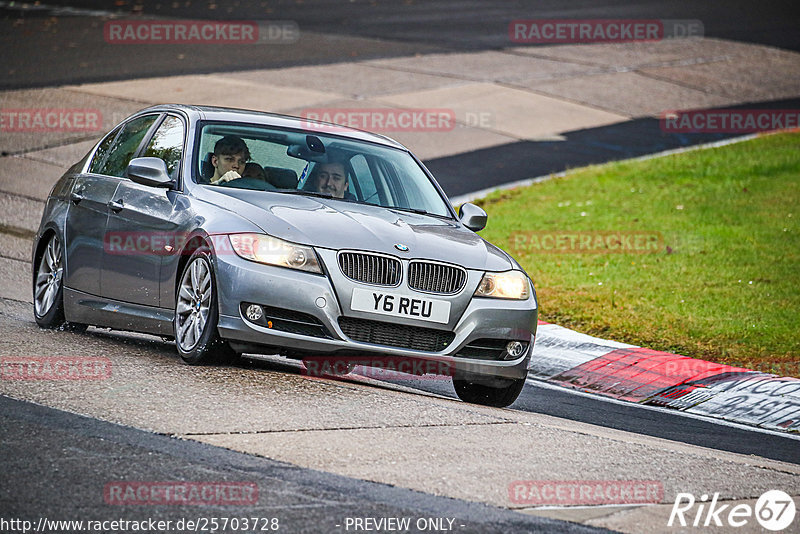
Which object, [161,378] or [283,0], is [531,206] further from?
[283,0]

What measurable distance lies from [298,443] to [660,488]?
165 cm

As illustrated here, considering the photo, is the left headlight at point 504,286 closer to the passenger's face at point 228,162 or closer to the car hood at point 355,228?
the car hood at point 355,228

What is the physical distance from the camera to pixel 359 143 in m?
8.75

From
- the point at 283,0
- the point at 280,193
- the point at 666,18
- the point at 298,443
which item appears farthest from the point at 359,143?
the point at 283,0

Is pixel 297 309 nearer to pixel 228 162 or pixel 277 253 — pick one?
pixel 277 253

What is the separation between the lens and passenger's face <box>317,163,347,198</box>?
8164 mm

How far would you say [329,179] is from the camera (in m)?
8.22

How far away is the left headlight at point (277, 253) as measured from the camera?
23.0 ft

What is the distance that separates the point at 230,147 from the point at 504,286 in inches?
81.5

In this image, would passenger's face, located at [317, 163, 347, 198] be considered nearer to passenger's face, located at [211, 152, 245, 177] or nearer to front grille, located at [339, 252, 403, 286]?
passenger's face, located at [211, 152, 245, 177]

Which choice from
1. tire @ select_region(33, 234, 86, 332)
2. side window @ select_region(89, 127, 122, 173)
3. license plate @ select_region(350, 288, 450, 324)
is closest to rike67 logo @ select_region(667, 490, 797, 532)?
license plate @ select_region(350, 288, 450, 324)

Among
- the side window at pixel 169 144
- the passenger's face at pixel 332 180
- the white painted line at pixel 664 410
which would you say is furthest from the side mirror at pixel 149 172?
the white painted line at pixel 664 410

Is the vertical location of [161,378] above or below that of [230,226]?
below

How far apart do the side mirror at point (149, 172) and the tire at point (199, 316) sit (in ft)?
2.28
